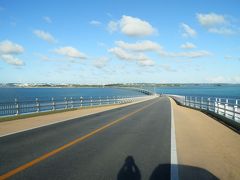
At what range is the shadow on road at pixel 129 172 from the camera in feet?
23.9

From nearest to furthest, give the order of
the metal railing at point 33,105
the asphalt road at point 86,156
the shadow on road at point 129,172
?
the shadow on road at point 129,172 → the asphalt road at point 86,156 → the metal railing at point 33,105

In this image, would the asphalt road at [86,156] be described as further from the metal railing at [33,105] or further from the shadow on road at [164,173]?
the metal railing at [33,105]

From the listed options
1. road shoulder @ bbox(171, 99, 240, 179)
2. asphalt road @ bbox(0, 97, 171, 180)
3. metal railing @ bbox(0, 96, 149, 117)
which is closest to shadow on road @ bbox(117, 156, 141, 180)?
asphalt road @ bbox(0, 97, 171, 180)

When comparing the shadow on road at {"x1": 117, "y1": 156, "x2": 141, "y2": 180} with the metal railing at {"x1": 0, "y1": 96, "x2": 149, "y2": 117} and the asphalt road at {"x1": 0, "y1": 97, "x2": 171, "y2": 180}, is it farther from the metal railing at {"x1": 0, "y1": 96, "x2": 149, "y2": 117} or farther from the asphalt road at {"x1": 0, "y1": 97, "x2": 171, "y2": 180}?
the metal railing at {"x1": 0, "y1": 96, "x2": 149, "y2": 117}

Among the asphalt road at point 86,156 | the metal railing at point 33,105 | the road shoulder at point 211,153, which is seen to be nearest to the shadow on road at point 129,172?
the asphalt road at point 86,156

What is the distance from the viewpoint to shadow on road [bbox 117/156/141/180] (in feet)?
23.9

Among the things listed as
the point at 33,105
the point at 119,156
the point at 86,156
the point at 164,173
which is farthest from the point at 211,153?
the point at 33,105

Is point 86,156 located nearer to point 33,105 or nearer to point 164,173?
point 164,173

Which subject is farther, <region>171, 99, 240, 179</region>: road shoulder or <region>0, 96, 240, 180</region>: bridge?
<region>171, 99, 240, 179</region>: road shoulder

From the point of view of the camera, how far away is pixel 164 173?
7.71 meters

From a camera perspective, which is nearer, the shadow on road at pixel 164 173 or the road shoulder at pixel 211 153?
the shadow on road at pixel 164 173

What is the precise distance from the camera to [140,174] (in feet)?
24.7

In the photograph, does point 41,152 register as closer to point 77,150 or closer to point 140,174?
point 77,150

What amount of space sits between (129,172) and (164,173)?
787mm
